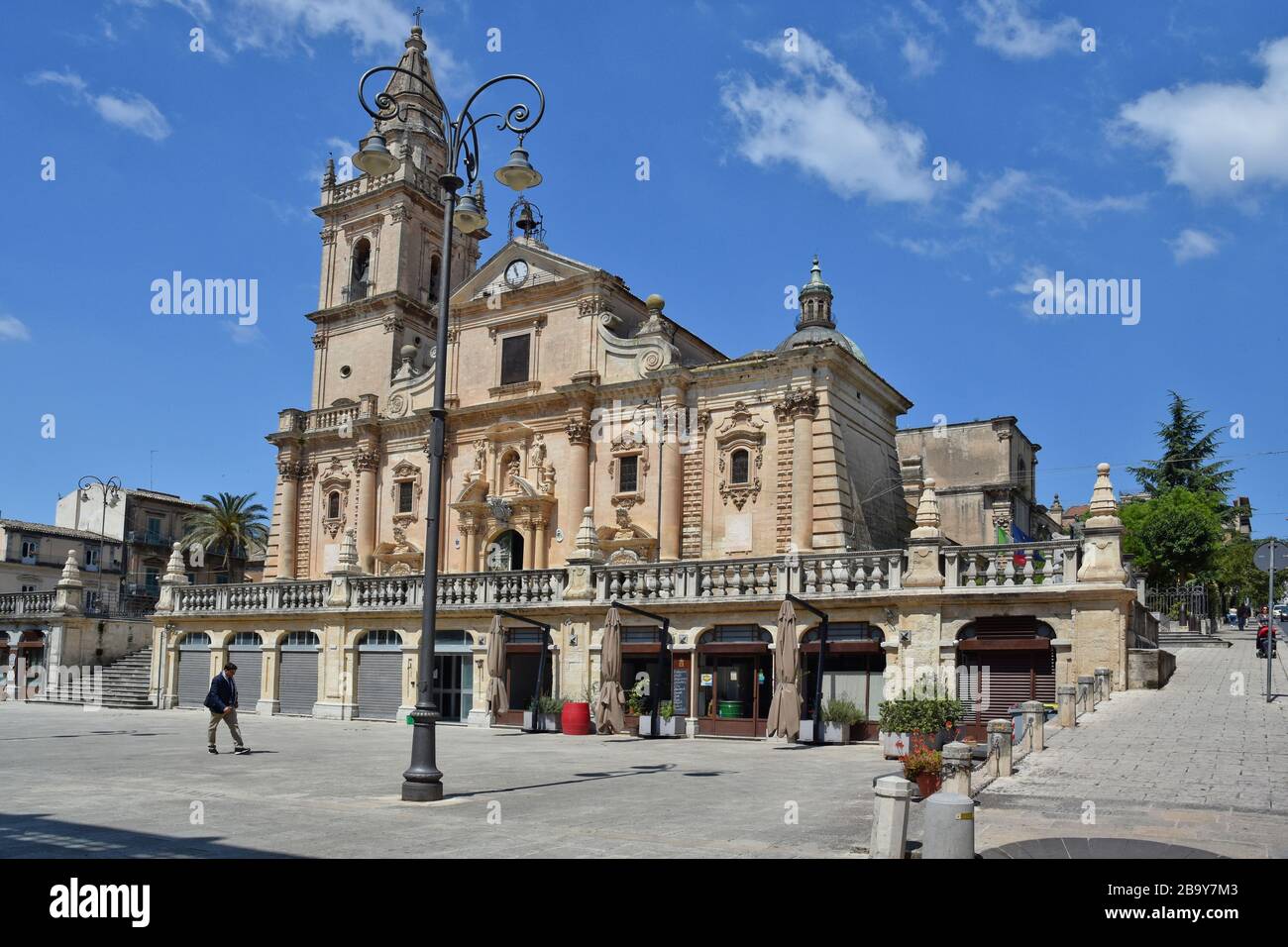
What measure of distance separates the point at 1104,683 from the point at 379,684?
66.4 feet

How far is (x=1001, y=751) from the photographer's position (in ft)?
46.5

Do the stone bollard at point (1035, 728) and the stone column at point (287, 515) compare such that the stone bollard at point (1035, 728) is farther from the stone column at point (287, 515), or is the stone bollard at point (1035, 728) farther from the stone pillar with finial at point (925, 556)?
the stone column at point (287, 515)

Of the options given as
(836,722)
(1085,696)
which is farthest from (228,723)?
(1085,696)

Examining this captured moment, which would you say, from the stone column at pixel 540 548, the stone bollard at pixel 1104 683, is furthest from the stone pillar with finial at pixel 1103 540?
the stone column at pixel 540 548

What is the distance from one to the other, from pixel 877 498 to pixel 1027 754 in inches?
916

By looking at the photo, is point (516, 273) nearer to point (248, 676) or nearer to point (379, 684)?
point (379, 684)

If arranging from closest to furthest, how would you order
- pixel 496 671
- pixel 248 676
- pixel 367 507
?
pixel 496 671 → pixel 248 676 → pixel 367 507

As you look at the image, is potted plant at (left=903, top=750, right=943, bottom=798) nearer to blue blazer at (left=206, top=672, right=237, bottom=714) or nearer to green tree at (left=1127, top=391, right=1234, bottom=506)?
blue blazer at (left=206, top=672, right=237, bottom=714)

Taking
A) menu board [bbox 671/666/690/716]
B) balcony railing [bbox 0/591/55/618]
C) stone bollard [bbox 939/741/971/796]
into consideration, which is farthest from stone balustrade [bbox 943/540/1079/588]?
balcony railing [bbox 0/591/55/618]

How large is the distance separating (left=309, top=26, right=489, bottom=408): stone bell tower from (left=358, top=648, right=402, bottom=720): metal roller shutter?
15288 mm

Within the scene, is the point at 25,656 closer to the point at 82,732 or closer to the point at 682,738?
the point at 82,732

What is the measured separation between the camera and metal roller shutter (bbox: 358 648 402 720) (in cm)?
3155
